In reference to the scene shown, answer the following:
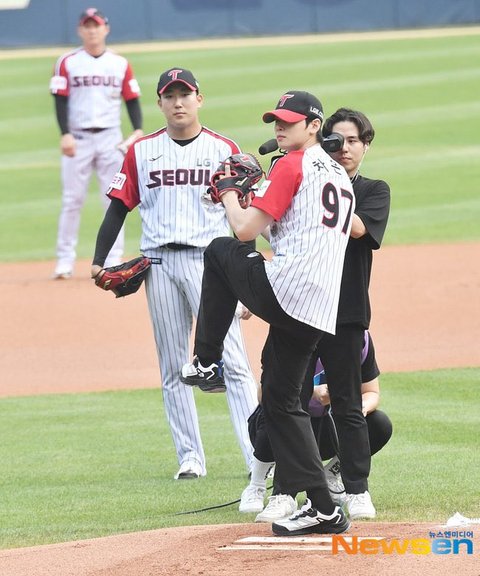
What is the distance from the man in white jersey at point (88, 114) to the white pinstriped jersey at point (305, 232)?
6816 mm

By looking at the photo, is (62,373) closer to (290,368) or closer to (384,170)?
(290,368)

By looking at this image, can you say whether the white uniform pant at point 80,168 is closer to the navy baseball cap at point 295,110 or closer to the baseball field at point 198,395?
the baseball field at point 198,395

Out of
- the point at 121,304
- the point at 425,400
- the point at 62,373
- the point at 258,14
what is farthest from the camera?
the point at 258,14

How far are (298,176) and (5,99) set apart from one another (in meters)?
19.0

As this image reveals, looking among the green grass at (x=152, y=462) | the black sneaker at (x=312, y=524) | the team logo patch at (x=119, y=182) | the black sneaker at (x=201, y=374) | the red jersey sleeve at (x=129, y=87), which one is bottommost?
the green grass at (x=152, y=462)

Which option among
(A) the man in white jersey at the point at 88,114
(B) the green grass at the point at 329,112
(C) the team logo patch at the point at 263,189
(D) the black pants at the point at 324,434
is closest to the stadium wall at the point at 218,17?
(B) the green grass at the point at 329,112

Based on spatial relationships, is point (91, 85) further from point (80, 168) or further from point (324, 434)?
point (324, 434)

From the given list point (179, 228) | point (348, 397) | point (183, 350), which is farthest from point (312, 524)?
point (179, 228)

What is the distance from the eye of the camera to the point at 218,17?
28.4 m

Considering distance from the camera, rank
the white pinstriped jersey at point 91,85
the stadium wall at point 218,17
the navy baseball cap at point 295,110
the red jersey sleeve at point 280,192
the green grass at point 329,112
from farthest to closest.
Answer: the stadium wall at point 218,17, the green grass at point 329,112, the white pinstriped jersey at point 91,85, the navy baseball cap at point 295,110, the red jersey sleeve at point 280,192

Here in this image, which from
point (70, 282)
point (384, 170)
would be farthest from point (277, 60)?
point (70, 282)

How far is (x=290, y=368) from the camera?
15.8 ft

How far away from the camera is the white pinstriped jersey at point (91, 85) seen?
11523 mm

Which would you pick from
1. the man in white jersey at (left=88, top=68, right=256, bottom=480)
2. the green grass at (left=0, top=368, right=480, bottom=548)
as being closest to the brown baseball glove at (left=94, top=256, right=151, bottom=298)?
the man in white jersey at (left=88, top=68, right=256, bottom=480)
